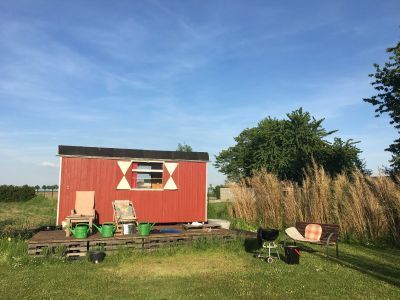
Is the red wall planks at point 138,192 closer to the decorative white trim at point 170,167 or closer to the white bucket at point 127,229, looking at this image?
the decorative white trim at point 170,167

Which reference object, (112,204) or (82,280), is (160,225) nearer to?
(112,204)

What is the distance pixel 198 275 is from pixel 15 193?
26.6 meters

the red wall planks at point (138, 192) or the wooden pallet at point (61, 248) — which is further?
the red wall planks at point (138, 192)

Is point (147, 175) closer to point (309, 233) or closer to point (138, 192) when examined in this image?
point (138, 192)

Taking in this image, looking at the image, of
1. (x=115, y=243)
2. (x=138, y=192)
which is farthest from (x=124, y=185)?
(x=115, y=243)

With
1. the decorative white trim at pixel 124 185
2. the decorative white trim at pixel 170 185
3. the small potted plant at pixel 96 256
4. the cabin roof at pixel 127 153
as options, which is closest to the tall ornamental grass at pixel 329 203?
the cabin roof at pixel 127 153

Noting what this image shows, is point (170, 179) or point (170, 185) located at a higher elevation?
point (170, 179)

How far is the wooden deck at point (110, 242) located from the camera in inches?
309

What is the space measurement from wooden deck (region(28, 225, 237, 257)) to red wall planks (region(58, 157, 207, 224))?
2.58 meters

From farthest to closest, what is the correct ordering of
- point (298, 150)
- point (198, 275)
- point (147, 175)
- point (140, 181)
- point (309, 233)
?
point (298, 150) < point (147, 175) < point (140, 181) < point (309, 233) < point (198, 275)

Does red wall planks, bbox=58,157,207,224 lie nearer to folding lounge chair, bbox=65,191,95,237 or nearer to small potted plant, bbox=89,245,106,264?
folding lounge chair, bbox=65,191,95,237

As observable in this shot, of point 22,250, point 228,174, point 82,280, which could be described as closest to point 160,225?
point 22,250

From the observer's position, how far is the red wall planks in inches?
446

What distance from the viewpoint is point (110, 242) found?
27.9ft
